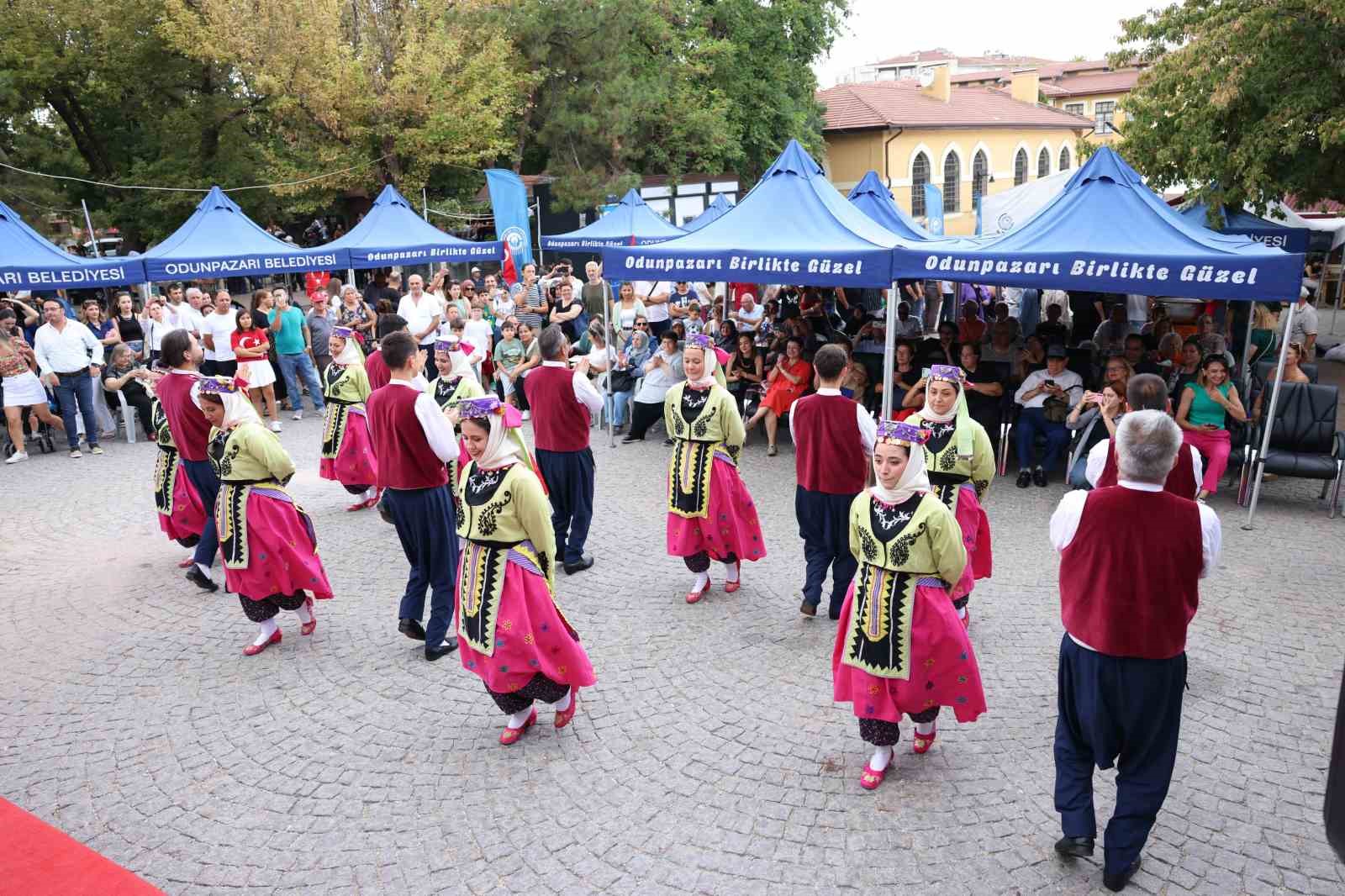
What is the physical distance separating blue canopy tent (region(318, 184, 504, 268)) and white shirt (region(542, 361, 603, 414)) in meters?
9.39

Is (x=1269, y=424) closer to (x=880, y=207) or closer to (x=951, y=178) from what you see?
(x=880, y=207)

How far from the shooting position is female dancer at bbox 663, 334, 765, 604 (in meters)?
6.41

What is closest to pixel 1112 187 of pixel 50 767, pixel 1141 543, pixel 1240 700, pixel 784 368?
pixel 784 368

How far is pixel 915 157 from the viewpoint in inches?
1608

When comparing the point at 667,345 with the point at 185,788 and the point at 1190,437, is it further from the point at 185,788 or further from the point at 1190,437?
the point at 185,788

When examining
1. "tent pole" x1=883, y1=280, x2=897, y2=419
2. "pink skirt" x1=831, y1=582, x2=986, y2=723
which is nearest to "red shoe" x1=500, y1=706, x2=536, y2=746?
"pink skirt" x1=831, y1=582, x2=986, y2=723

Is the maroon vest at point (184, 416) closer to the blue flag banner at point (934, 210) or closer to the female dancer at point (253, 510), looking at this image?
the female dancer at point (253, 510)

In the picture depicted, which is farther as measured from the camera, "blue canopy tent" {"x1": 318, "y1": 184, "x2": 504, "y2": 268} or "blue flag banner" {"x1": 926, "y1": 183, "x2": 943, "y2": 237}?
"blue flag banner" {"x1": 926, "y1": 183, "x2": 943, "y2": 237}

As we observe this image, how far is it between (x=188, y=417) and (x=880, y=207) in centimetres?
996

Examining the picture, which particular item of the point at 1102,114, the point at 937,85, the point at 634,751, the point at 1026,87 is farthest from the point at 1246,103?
the point at 1102,114

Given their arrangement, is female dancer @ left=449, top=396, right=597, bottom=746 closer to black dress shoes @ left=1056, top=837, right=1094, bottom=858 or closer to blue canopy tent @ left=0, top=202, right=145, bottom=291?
black dress shoes @ left=1056, top=837, right=1094, bottom=858

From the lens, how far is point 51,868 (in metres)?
2.91

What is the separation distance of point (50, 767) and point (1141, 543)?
5.12 meters

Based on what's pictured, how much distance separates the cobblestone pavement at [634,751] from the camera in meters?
3.90
